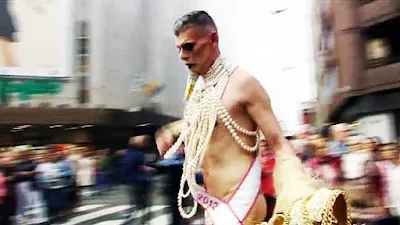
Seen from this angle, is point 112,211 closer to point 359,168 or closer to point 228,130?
point 359,168

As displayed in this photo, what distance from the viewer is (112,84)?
27500 mm

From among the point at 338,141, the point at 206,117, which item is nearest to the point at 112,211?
the point at 338,141

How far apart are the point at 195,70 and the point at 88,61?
2418 cm

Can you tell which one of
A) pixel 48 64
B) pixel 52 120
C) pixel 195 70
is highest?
pixel 195 70

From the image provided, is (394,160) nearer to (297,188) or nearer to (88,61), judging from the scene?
(297,188)

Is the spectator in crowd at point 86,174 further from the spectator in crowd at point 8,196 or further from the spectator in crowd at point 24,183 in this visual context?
the spectator in crowd at point 8,196

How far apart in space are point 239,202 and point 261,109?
0.32 metres

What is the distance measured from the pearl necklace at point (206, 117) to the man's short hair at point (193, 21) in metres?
0.14

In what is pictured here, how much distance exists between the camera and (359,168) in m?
6.72

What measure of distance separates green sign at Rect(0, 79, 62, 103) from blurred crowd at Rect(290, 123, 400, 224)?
743 inches

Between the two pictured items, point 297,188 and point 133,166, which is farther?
point 133,166

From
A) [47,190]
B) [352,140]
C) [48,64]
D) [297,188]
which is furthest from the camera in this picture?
[48,64]

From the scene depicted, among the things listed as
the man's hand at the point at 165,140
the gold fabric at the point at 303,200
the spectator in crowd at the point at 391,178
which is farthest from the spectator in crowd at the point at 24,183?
the gold fabric at the point at 303,200

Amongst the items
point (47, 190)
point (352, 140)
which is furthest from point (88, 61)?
point (352, 140)
